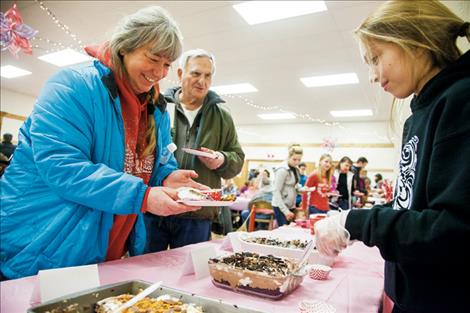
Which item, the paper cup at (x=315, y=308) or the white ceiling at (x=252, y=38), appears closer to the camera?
the paper cup at (x=315, y=308)

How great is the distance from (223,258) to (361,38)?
0.83 metres

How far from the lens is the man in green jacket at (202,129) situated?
186 centimetres

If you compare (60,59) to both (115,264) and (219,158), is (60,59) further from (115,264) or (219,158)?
(115,264)

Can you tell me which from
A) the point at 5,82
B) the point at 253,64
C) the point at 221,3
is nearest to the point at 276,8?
the point at 221,3

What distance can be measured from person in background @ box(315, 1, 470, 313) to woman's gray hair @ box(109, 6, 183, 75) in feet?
2.38

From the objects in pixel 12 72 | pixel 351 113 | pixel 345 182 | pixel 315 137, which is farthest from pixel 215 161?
pixel 315 137

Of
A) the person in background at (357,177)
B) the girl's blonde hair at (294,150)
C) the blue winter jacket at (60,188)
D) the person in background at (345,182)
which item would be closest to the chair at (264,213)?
the girl's blonde hair at (294,150)

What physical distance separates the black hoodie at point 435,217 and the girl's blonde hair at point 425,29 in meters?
0.07

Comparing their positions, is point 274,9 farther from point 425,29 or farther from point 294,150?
point 425,29

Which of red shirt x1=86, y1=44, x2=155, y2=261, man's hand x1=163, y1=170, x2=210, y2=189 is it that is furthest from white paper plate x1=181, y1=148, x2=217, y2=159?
red shirt x1=86, y1=44, x2=155, y2=261

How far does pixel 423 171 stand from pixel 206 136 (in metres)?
1.37

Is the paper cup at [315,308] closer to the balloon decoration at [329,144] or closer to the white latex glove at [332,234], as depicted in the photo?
the white latex glove at [332,234]

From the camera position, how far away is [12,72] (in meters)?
7.53

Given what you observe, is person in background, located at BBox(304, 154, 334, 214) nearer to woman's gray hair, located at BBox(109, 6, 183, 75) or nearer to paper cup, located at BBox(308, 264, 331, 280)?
paper cup, located at BBox(308, 264, 331, 280)
